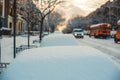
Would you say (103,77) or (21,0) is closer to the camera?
(103,77)

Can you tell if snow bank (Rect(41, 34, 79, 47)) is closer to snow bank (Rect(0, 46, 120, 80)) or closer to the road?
the road

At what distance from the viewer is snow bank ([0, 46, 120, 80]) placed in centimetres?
467

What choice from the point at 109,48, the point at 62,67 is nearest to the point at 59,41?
the point at 62,67

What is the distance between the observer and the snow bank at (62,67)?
15.3ft

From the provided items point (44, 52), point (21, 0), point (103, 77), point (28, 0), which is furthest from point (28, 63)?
point (21, 0)

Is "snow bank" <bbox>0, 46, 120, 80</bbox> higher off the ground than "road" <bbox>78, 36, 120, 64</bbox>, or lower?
higher

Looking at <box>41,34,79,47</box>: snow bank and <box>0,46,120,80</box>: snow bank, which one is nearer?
<box>0,46,120,80</box>: snow bank

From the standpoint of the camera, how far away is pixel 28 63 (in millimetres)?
4934

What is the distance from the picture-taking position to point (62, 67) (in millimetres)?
4816

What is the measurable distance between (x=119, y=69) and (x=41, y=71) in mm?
1087

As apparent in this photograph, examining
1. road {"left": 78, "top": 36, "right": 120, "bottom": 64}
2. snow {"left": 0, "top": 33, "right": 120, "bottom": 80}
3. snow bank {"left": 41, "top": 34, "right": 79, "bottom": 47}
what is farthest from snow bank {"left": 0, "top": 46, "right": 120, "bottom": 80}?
road {"left": 78, "top": 36, "right": 120, "bottom": 64}

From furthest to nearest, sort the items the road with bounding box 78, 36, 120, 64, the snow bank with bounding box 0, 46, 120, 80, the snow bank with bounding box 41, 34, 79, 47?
the road with bounding box 78, 36, 120, 64, the snow bank with bounding box 41, 34, 79, 47, the snow bank with bounding box 0, 46, 120, 80

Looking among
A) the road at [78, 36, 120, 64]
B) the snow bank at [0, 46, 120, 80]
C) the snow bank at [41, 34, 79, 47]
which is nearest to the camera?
the snow bank at [0, 46, 120, 80]

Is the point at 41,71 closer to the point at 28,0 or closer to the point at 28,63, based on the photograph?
the point at 28,63
